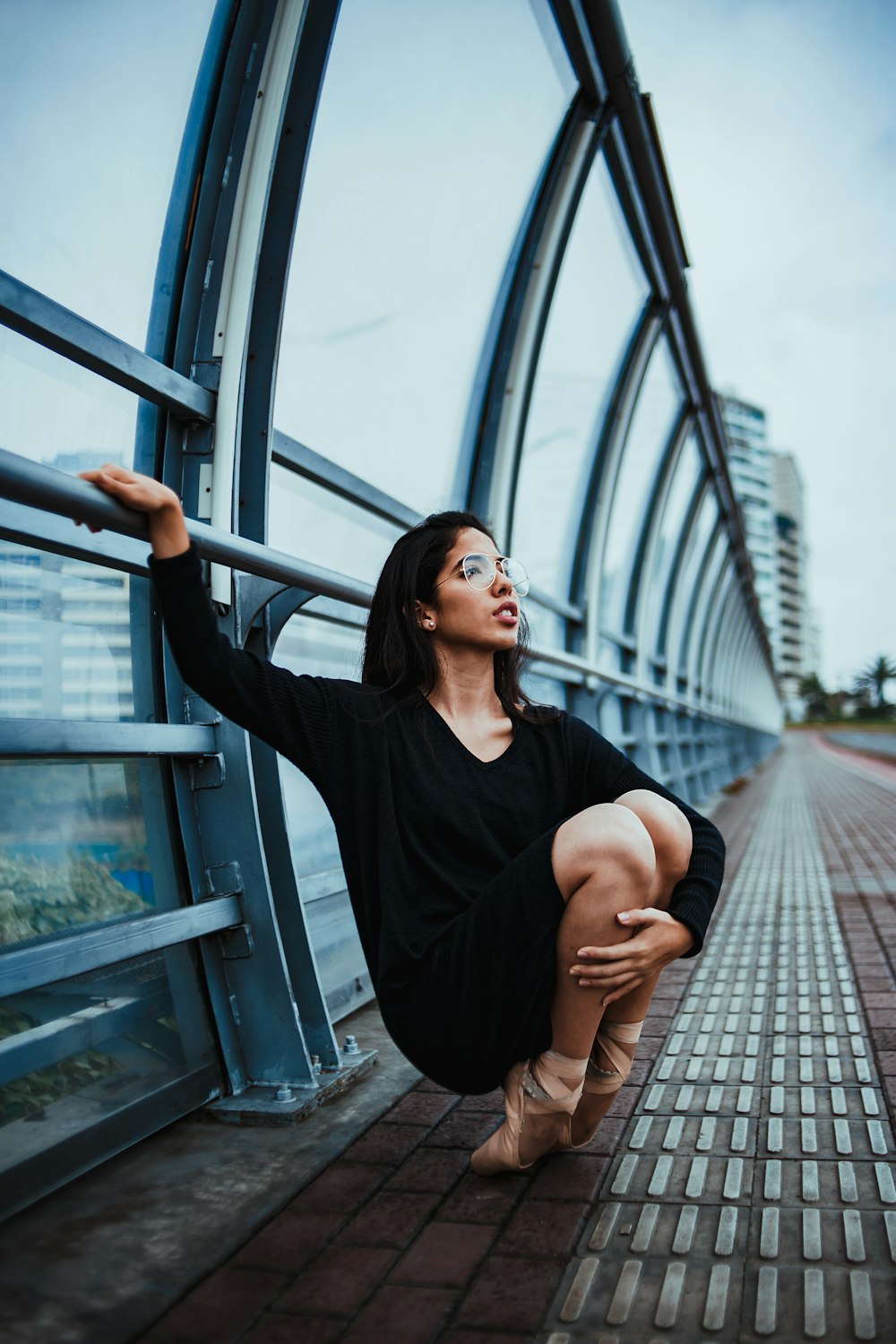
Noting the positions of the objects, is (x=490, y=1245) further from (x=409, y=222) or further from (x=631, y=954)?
(x=409, y=222)

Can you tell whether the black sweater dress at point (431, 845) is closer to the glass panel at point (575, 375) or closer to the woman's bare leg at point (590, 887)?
the woman's bare leg at point (590, 887)

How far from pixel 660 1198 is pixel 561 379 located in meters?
5.17

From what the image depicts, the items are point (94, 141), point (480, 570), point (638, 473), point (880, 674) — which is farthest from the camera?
point (880, 674)

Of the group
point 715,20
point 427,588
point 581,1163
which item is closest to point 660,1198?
point 581,1163

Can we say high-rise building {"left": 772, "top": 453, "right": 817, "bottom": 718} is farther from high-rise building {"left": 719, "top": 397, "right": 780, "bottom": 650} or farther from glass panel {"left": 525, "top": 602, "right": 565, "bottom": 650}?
glass panel {"left": 525, "top": 602, "right": 565, "bottom": 650}

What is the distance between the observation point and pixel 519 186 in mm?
4660

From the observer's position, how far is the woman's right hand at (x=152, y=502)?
168 centimetres

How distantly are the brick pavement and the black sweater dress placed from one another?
9.7 inches

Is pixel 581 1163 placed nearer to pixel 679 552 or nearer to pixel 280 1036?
pixel 280 1036

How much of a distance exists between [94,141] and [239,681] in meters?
1.53

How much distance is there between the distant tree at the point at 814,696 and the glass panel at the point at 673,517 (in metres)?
126

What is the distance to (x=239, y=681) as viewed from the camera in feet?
6.18

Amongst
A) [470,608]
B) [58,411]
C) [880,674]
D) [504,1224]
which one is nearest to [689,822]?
[470,608]

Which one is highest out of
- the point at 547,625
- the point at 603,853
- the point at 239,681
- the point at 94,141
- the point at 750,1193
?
the point at 94,141
